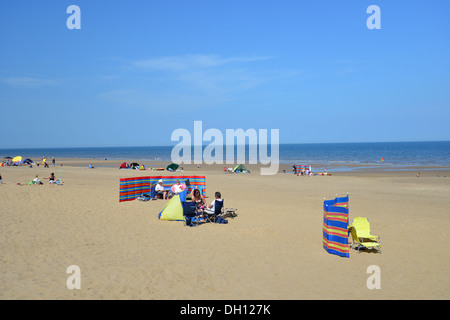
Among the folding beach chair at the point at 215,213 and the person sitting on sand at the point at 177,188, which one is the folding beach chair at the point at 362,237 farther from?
the person sitting on sand at the point at 177,188

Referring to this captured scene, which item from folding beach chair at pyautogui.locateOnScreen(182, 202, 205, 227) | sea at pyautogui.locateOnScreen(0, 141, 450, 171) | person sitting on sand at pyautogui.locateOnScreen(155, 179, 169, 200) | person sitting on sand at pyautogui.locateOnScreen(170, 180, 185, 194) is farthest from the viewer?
sea at pyautogui.locateOnScreen(0, 141, 450, 171)

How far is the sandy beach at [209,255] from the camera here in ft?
20.6

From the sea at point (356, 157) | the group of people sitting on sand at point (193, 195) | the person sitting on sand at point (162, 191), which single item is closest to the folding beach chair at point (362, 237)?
the group of people sitting on sand at point (193, 195)

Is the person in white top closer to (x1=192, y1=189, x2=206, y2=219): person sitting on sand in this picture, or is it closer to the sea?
(x1=192, y1=189, x2=206, y2=219): person sitting on sand

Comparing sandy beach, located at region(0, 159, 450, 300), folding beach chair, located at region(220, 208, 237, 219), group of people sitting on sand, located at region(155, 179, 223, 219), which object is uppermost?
group of people sitting on sand, located at region(155, 179, 223, 219)

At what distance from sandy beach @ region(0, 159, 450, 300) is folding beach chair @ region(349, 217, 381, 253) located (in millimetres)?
249

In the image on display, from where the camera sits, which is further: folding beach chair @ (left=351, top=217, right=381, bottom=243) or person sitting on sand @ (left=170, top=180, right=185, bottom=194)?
person sitting on sand @ (left=170, top=180, right=185, bottom=194)

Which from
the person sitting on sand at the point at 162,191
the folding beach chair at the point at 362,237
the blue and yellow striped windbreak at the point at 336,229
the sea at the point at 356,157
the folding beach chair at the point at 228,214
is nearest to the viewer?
the blue and yellow striped windbreak at the point at 336,229

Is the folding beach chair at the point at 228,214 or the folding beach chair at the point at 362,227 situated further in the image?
the folding beach chair at the point at 228,214

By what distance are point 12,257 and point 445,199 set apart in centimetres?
1814

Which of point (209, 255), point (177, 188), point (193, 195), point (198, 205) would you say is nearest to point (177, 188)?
point (177, 188)

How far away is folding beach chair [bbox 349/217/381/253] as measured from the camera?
863 cm

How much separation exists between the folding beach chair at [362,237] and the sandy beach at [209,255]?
249 mm

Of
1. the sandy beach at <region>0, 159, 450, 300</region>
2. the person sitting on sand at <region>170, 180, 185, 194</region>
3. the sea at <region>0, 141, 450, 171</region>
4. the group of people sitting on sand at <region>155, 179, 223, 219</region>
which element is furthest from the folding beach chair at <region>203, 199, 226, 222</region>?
the sea at <region>0, 141, 450, 171</region>
